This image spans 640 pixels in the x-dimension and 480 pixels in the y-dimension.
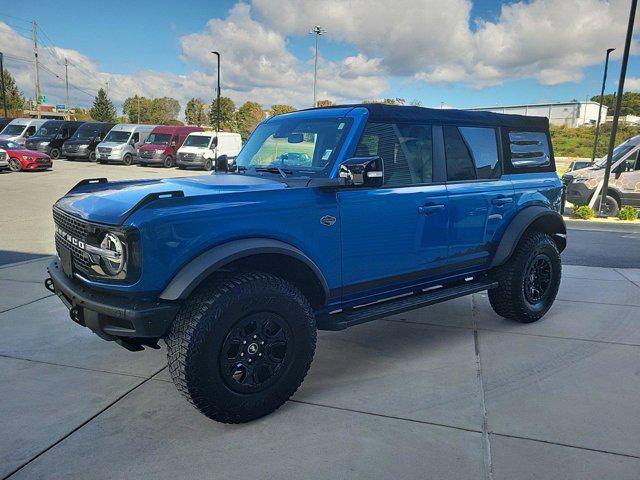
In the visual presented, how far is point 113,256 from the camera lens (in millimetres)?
2721

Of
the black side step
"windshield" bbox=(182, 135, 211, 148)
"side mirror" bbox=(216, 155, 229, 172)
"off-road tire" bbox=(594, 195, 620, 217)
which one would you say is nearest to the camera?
the black side step

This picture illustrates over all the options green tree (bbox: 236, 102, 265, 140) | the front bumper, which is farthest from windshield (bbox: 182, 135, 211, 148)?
green tree (bbox: 236, 102, 265, 140)

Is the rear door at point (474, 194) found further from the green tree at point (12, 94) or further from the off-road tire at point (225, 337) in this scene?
the green tree at point (12, 94)

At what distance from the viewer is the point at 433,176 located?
13.3 ft

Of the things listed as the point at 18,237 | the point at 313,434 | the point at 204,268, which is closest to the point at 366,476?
the point at 313,434

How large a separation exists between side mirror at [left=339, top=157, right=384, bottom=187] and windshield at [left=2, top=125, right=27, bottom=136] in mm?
32474

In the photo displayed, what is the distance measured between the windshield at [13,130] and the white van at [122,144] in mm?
5920

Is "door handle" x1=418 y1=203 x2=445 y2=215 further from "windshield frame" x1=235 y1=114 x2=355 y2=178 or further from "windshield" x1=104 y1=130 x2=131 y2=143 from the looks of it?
"windshield" x1=104 y1=130 x2=131 y2=143

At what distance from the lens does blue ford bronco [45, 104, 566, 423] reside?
108 inches

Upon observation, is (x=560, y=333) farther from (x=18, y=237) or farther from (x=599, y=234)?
(x=18, y=237)

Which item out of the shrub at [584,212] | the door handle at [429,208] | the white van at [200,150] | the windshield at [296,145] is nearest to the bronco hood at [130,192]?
the windshield at [296,145]

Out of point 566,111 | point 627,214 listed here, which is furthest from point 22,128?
point 566,111

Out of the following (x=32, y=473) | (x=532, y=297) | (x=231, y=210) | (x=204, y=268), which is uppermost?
(x=231, y=210)

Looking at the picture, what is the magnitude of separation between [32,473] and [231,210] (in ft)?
5.49
